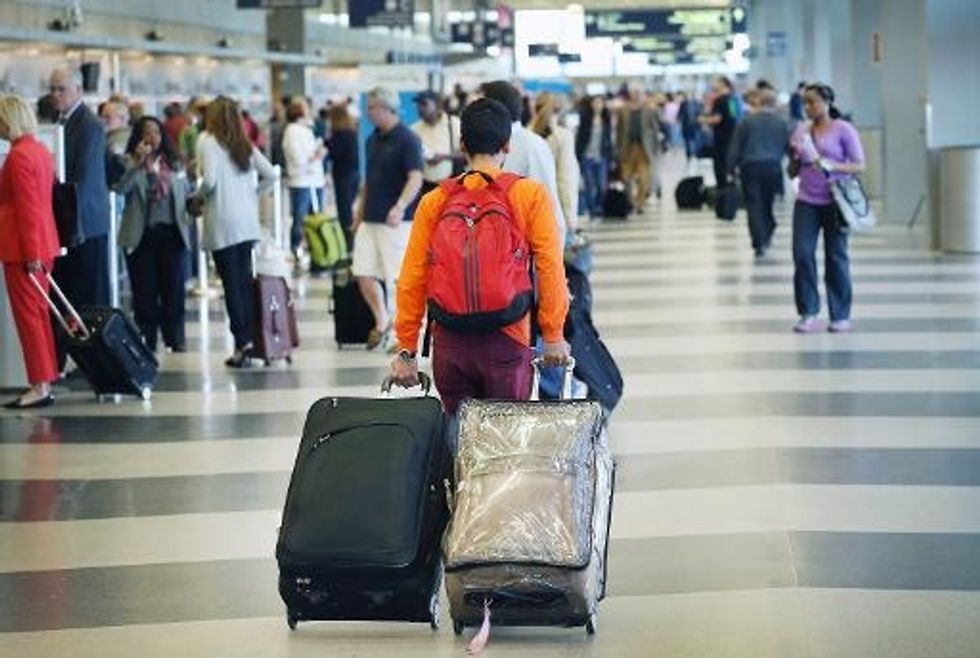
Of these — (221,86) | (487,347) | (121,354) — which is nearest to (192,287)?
(121,354)

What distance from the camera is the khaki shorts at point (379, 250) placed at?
49.5ft

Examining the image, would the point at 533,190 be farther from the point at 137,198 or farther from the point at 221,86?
the point at 221,86

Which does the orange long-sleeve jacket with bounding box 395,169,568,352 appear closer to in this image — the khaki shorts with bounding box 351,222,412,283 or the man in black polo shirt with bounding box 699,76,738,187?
the khaki shorts with bounding box 351,222,412,283

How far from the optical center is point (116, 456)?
11.4 m

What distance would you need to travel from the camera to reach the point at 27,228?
12.7 m

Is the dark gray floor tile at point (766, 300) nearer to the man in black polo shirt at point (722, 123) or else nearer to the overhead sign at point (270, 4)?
the man in black polo shirt at point (722, 123)

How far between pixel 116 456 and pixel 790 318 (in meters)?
7.28

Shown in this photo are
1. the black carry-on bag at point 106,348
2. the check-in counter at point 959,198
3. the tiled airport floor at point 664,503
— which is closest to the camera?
the tiled airport floor at point 664,503

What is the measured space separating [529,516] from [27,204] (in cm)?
657

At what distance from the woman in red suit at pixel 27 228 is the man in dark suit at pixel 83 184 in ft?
3.60

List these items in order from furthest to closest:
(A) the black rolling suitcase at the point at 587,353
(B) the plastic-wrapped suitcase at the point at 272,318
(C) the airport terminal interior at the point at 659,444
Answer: (B) the plastic-wrapped suitcase at the point at 272,318 < (A) the black rolling suitcase at the point at 587,353 < (C) the airport terminal interior at the point at 659,444

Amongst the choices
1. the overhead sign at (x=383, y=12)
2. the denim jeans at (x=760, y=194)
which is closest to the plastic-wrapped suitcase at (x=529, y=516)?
the denim jeans at (x=760, y=194)

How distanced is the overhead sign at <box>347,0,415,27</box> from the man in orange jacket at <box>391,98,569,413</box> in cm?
3530

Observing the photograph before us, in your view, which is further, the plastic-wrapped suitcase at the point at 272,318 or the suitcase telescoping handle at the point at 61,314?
the plastic-wrapped suitcase at the point at 272,318
